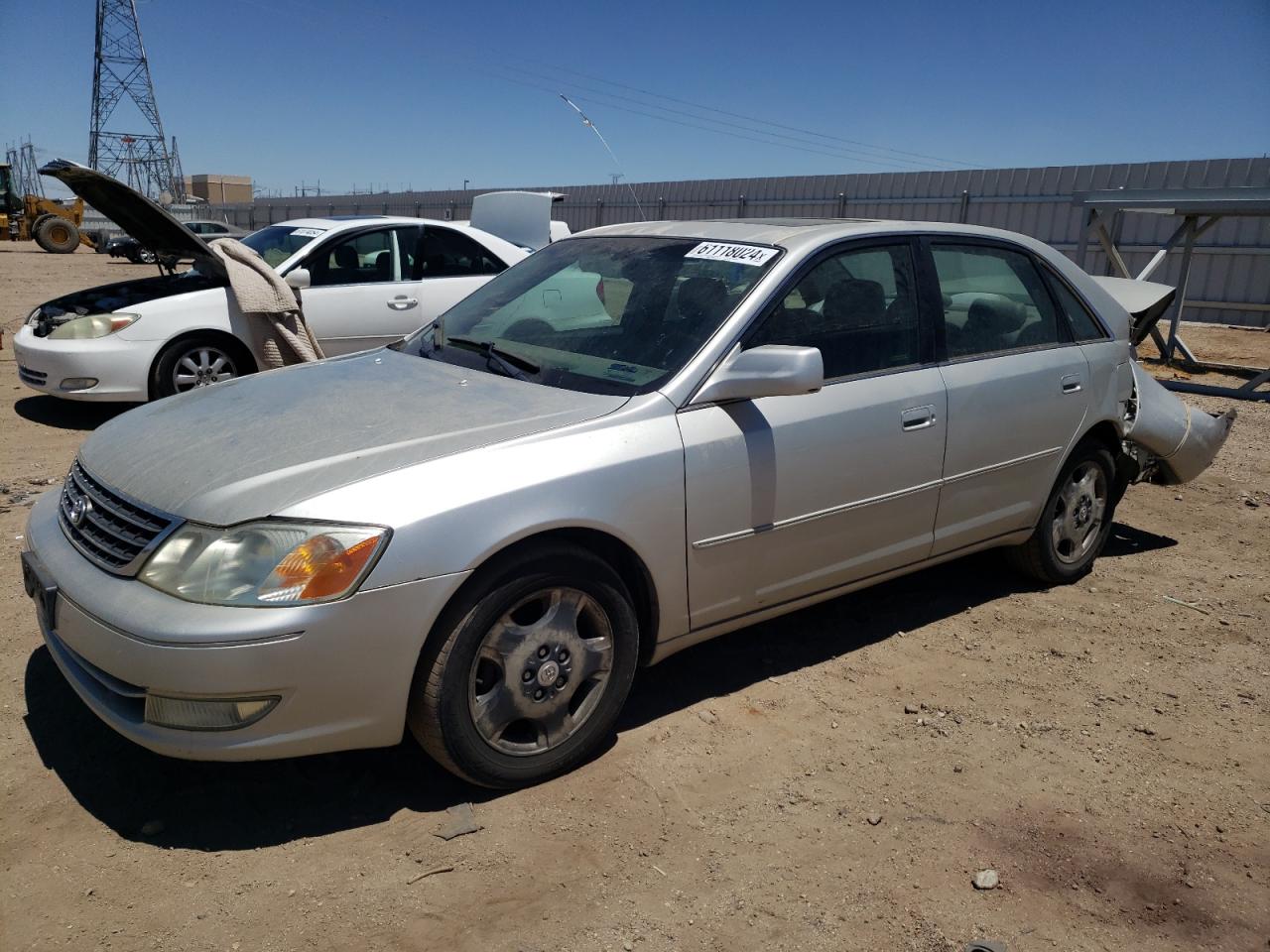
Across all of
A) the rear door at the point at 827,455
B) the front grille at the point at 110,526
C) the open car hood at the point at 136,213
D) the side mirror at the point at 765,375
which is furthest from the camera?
the open car hood at the point at 136,213

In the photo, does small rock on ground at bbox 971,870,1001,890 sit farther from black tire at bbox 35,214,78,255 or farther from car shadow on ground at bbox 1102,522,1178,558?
black tire at bbox 35,214,78,255

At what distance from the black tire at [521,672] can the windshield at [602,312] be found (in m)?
0.70

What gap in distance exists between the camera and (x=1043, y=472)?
4527mm

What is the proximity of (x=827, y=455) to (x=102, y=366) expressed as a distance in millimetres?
5699

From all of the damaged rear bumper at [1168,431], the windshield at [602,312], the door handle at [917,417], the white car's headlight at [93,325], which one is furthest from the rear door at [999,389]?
the white car's headlight at [93,325]

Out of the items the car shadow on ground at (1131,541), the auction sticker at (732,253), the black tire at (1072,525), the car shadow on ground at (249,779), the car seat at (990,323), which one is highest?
the auction sticker at (732,253)

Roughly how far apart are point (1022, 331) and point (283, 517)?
3.34 metres

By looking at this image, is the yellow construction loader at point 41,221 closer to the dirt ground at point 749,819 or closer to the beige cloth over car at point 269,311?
the beige cloth over car at point 269,311

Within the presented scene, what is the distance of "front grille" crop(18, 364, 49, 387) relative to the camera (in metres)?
7.29

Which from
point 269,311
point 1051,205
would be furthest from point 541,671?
point 1051,205

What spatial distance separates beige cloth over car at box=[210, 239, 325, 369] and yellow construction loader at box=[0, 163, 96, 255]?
31.4 m

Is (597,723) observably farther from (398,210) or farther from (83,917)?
(398,210)

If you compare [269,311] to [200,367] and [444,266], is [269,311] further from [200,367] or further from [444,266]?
[444,266]

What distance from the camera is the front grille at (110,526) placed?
274cm
